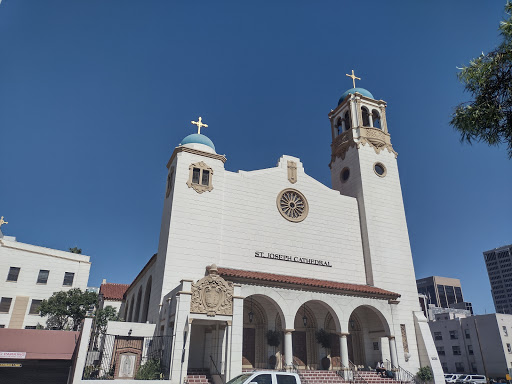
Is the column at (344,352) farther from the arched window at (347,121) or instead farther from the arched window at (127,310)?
the arched window at (127,310)

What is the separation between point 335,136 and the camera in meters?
35.2

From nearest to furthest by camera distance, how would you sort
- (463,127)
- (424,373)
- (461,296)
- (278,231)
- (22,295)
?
(463,127) < (424,373) < (278,231) < (22,295) < (461,296)

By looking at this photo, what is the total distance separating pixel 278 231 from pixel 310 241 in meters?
2.65

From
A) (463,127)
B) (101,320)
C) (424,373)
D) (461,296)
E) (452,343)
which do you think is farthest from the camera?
(461,296)

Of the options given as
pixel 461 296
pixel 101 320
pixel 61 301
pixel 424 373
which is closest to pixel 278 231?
pixel 424 373

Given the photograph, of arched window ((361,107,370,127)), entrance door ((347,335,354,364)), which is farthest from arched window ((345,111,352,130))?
entrance door ((347,335,354,364))

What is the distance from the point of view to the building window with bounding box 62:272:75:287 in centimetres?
3709

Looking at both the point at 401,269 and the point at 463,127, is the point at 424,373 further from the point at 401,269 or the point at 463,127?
the point at 463,127

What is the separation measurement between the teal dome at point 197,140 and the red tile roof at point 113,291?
21062 mm

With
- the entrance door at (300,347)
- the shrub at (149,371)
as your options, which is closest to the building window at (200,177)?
the shrub at (149,371)

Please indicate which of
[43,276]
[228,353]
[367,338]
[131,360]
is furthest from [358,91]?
[43,276]

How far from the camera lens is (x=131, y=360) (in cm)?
1809

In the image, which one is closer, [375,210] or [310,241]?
[310,241]

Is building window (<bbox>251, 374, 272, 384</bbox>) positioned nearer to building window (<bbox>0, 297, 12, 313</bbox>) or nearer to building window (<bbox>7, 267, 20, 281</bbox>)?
building window (<bbox>0, 297, 12, 313</bbox>)
